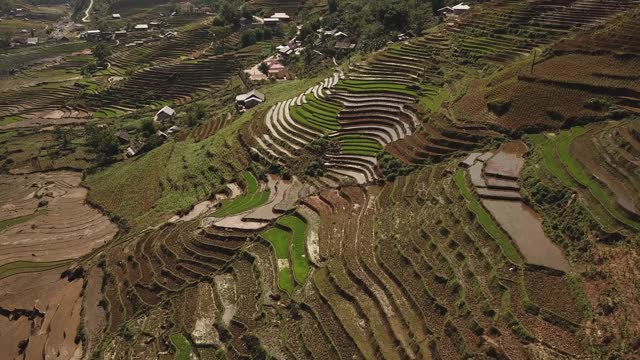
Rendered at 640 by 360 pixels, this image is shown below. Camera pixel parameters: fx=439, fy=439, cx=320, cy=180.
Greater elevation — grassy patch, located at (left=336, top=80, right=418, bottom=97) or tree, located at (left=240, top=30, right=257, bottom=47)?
grassy patch, located at (left=336, top=80, right=418, bottom=97)

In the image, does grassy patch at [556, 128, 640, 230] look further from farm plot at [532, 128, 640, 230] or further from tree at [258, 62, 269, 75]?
tree at [258, 62, 269, 75]

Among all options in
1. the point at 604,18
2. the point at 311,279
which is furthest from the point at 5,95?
the point at 604,18

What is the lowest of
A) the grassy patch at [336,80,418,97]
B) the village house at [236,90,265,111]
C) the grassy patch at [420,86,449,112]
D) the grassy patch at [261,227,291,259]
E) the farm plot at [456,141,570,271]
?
the village house at [236,90,265,111]

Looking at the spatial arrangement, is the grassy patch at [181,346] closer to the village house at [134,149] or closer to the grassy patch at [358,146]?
the grassy patch at [358,146]

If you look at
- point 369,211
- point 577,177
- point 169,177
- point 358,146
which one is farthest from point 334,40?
point 577,177

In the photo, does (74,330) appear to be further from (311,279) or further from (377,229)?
(377,229)

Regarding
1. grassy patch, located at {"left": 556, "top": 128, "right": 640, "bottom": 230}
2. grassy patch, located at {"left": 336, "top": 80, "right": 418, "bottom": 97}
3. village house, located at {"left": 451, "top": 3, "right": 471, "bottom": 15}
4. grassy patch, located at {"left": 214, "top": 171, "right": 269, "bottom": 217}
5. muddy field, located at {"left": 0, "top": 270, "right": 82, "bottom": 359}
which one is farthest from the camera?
village house, located at {"left": 451, "top": 3, "right": 471, "bottom": 15}

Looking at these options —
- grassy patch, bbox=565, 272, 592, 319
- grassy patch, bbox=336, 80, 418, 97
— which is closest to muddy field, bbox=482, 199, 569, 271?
grassy patch, bbox=565, 272, 592, 319

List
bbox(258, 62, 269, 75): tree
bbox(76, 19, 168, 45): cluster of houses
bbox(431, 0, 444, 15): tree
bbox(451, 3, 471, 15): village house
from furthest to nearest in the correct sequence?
bbox(76, 19, 168, 45): cluster of houses → bbox(258, 62, 269, 75): tree → bbox(431, 0, 444, 15): tree → bbox(451, 3, 471, 15): village house
